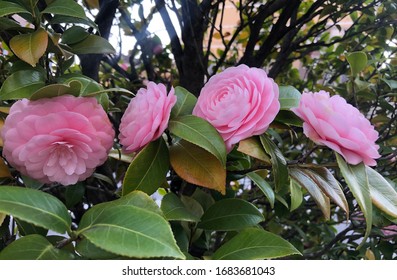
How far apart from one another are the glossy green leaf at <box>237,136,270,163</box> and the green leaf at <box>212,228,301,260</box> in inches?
3.3

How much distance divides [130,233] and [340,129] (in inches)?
10.1

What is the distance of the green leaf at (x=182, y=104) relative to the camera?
0.49m

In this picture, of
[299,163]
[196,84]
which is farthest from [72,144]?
[196,84]

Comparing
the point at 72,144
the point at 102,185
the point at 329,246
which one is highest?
the point at 72,144

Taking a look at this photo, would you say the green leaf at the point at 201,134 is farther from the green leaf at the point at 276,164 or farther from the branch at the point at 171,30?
the branch at the point at 171,30

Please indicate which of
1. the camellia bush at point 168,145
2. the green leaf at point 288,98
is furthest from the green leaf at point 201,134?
the green leaf at point 288,98

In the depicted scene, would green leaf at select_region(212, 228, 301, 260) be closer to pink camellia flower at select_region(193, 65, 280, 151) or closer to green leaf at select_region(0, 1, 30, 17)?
pink camellia flower at select_region(193, 65, 280, 151)

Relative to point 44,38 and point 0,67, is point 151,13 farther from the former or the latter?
point 44,38

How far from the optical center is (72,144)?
1.44 ft

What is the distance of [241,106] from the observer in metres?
0.44

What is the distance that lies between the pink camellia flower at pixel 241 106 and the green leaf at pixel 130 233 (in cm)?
15

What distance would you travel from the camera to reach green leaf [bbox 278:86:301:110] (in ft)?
1.61

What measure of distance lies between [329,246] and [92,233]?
804 millimetres
